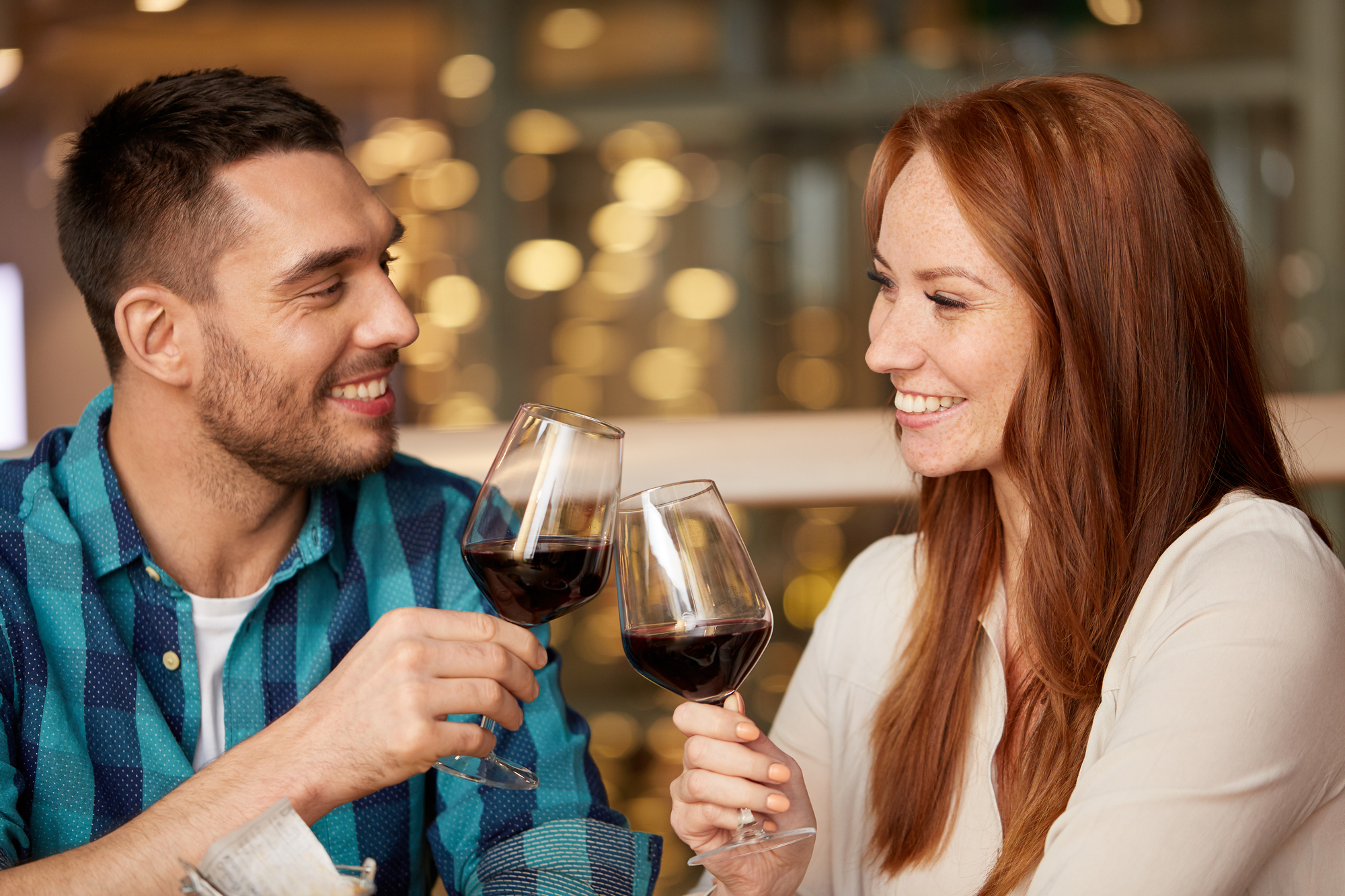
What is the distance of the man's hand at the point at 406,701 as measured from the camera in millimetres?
936

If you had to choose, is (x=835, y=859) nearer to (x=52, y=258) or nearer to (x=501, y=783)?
(x=501, y=783)

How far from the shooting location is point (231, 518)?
1319 mm

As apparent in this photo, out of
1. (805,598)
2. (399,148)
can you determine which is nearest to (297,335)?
(805,598)

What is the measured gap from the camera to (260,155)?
1.32 metres

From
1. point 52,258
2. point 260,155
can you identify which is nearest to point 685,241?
point 52,258

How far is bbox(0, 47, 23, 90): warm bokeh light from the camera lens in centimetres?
527

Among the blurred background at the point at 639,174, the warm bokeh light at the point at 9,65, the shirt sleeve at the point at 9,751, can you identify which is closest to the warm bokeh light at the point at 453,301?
the blurred background at the point at 639,174

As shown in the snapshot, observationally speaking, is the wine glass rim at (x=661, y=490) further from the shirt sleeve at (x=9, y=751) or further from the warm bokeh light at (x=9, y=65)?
the warm bokeh light at (x=9, y=65)

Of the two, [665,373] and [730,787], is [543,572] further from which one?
[665,373]

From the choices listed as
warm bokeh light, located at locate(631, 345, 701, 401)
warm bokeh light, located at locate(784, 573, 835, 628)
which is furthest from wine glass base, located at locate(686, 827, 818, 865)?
warm bokeh light, located at locate(631, 345, 701, 401)

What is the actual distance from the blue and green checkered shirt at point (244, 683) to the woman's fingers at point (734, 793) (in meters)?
0.24

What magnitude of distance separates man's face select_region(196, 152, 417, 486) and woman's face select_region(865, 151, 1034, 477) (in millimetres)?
551

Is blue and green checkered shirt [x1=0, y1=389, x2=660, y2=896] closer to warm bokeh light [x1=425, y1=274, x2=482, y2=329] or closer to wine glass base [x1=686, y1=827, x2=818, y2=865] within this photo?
wine glass base [x1=686, y1=827, x2=818, y2=865]

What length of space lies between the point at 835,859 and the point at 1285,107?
16.2 ft
